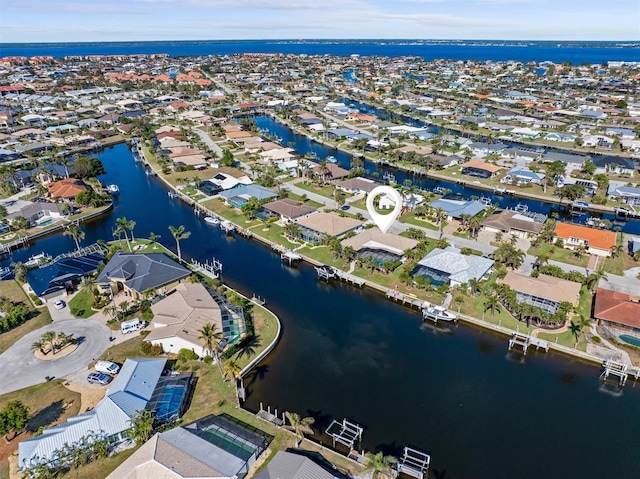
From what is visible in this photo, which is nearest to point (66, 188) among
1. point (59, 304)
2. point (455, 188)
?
point (59, 304)

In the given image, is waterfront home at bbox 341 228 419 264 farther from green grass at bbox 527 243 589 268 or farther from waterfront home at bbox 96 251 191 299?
waterfront home at bbox 96 251 191 299

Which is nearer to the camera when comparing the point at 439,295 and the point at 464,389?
the point at 464,389

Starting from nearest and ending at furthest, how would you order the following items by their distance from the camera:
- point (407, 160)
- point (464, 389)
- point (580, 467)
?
point (580, 467), point (464, 389), point (407, 160)

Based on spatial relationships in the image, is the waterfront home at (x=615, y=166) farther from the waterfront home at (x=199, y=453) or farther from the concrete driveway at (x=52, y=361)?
the concrete driveway at (x=52, y=361)

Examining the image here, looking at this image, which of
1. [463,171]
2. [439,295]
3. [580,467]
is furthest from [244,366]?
[463,171]

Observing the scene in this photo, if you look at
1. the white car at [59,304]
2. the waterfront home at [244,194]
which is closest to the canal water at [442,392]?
the white car at [59,304]

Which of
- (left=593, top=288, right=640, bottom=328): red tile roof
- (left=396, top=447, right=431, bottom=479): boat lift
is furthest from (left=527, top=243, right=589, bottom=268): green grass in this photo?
(left=396, top=447, right=431, bottom=479): boat lift

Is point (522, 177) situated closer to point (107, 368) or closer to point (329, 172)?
point (329, 172)

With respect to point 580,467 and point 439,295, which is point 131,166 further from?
point 580,467
